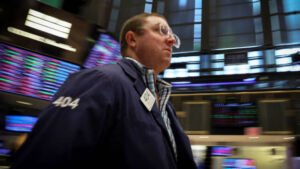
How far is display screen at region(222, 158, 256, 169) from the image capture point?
7.21 meters

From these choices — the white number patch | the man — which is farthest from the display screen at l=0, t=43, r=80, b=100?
the white number patch

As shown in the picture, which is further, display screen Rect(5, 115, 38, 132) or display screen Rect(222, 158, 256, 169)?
display screen Rect(222, 158, 256, 169)

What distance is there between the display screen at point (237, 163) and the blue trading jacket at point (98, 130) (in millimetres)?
6526

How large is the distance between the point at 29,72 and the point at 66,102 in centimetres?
174

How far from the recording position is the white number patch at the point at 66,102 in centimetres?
89

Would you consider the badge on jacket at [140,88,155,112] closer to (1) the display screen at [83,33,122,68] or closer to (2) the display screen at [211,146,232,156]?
(1) the display screen at [83,33,122,68]

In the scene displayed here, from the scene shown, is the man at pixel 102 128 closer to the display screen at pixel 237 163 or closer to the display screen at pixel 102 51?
the display screen at pixel 102 51

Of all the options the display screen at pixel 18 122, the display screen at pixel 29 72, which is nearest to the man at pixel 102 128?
the display screen at pixel 29 72

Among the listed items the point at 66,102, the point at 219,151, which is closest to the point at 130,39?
the point at 66,102

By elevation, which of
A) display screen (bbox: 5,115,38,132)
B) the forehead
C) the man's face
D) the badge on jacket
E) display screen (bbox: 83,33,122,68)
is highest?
display screen (bbox: 83,33,122,68)

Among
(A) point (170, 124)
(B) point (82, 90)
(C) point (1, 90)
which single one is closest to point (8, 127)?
(C) point (1, 90)

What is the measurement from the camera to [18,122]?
2469 mm

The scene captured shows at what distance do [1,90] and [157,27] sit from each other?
1.48 meters

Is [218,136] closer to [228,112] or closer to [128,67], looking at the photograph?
[228,112]
